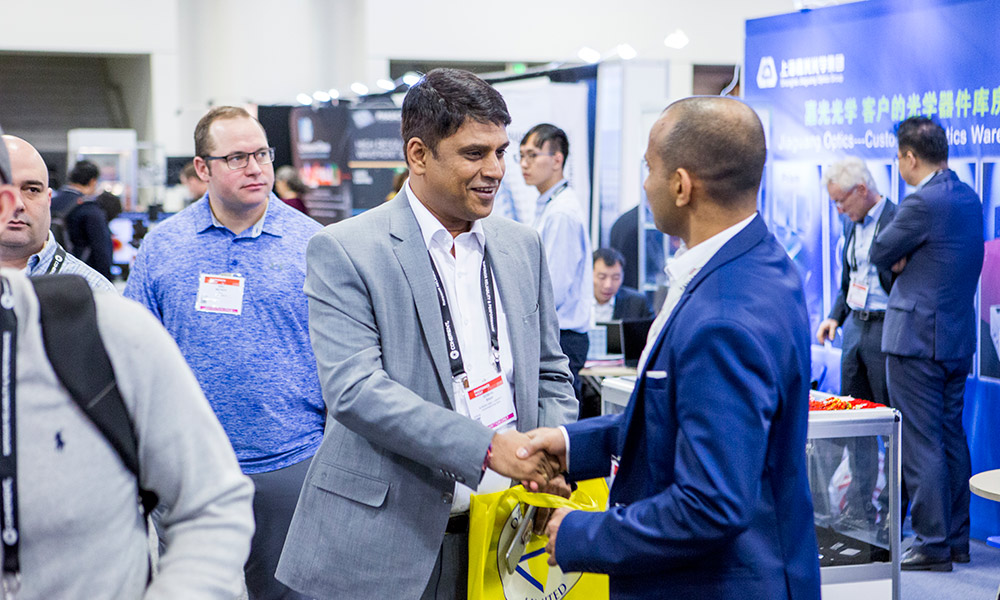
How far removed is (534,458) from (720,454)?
1.67 ft

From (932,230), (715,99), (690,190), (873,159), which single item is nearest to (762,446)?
(690,190)

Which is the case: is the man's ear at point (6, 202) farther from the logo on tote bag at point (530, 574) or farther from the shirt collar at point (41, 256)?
the shirt collar at point (41, 256)

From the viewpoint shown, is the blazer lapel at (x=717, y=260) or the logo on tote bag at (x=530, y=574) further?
the logo on tote bag at (x=530, y=574)

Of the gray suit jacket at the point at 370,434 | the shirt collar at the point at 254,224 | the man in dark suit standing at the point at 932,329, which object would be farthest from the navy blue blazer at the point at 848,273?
the gray suit jacket at the point at 370,434

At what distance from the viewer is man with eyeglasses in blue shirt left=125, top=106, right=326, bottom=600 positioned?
107 inches

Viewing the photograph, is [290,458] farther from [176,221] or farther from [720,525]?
[720,525]

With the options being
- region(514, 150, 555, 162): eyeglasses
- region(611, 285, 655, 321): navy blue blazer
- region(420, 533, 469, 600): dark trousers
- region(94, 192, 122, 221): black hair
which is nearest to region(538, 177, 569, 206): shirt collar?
region(514, 150, 555, 162): eyeglasses

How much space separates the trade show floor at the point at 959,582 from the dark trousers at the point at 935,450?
3.7 inches

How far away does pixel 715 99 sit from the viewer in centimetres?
164

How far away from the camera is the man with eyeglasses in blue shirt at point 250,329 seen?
8.95 feet

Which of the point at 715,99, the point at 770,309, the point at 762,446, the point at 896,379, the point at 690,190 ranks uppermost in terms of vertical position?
the point at 715,99

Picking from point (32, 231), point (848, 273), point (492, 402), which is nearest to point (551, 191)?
point (848, 273)

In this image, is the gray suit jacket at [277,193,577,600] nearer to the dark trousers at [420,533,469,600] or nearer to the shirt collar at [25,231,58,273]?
the dark trousers at [420,533,469,600]

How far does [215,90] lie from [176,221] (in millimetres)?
13657
